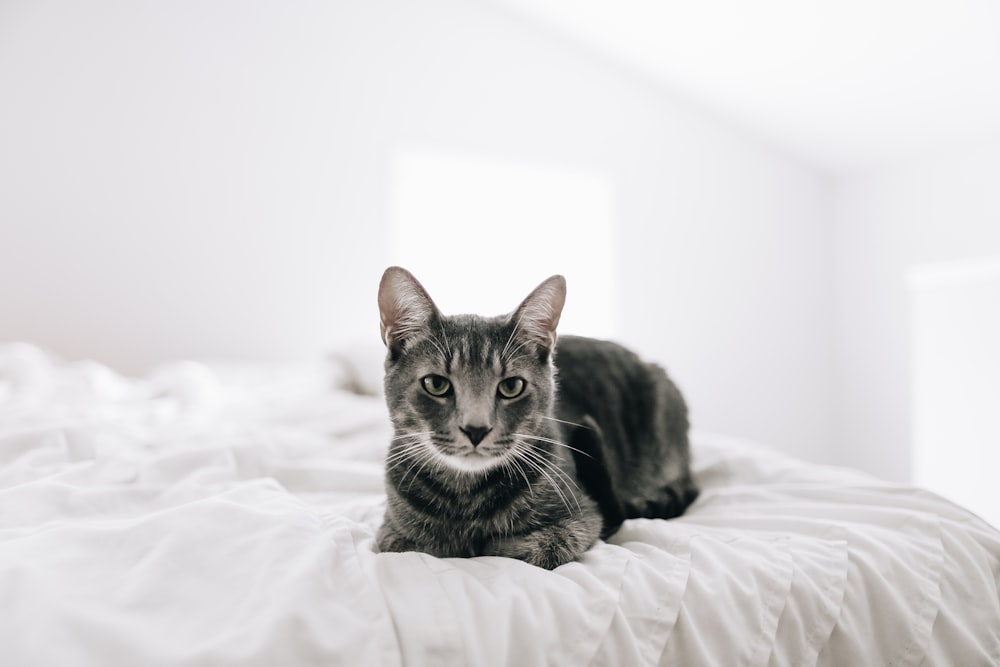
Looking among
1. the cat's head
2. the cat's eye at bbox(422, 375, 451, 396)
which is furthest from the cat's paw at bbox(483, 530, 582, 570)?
the cat's eye at bbox(422, 375, 451, 396)

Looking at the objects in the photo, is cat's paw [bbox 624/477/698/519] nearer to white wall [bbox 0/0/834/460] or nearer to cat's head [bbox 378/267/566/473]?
cat's head [bbox 378/267/566/473]

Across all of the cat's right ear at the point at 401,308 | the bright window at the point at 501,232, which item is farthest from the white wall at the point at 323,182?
the cat's right ear at the point at 401,308

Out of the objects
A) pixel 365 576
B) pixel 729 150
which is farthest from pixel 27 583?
pixel 729 150

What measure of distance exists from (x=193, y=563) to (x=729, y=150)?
4.14 m

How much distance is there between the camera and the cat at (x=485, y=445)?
2.96 ft

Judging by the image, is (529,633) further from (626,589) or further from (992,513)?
(992,513)

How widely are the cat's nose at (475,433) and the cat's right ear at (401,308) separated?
0.19m

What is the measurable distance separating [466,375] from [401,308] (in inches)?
6.1

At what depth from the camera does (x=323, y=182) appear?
358 cm

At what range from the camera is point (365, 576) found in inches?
28.6

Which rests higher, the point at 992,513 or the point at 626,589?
the point at 626,589

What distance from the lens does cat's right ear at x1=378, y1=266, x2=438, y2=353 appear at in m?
0.96

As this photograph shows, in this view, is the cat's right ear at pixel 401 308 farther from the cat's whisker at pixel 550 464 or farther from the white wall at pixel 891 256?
the white wall at pixel 891 256

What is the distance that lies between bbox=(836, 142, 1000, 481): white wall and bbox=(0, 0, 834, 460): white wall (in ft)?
0.59
